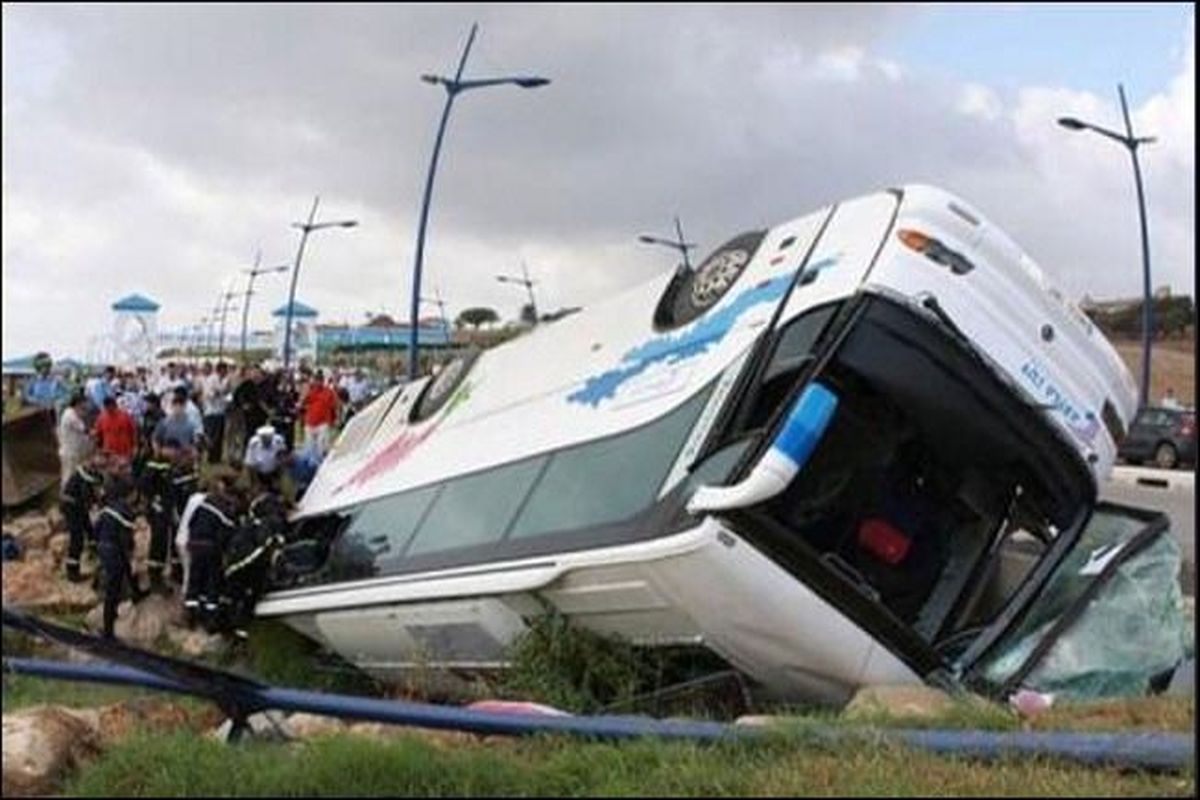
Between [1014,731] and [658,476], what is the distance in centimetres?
237

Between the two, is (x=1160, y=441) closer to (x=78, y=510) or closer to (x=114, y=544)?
(x=78, y=510)

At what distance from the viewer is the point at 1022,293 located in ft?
24.3

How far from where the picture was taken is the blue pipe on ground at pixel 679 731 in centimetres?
426

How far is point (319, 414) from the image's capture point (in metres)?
16.6

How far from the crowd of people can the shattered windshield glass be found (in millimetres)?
4655

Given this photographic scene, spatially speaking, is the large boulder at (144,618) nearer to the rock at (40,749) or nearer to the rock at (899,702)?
the rock at (899,702)

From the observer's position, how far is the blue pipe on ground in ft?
14.0

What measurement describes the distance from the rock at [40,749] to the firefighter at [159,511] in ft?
26.4

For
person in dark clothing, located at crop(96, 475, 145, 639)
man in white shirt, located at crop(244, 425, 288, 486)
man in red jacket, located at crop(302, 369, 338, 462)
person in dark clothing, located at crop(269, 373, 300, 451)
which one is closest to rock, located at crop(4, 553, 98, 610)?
person in dark clothing, located at crop(96, 475, 145, 639)

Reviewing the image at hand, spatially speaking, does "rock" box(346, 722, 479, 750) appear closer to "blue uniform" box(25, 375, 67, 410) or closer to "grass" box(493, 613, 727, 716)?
"grass" box(493, 613, 727, 716)

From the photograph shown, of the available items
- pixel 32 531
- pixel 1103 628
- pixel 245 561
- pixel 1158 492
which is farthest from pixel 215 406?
pixel 1103 628

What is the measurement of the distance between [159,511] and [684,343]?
623 centimetres

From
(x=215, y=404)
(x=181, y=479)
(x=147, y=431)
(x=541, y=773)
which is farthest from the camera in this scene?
(x=215, y=404)

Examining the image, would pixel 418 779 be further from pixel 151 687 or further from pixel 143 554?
pixel 143 554
